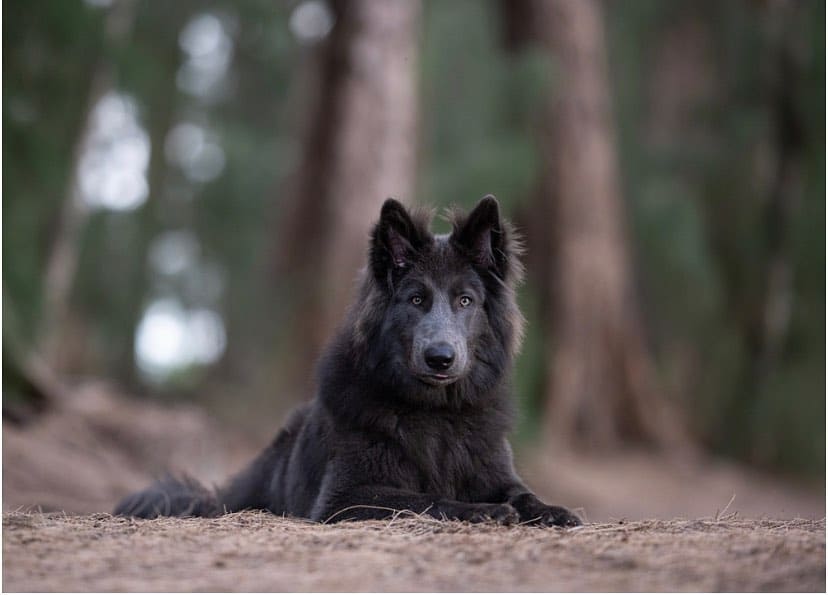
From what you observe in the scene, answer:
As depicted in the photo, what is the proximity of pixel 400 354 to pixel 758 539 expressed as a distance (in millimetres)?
2729

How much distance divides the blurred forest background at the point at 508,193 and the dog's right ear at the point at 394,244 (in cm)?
675

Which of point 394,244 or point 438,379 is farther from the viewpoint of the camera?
point 394,244

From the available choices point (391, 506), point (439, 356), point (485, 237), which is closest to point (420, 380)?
point (439, 356)

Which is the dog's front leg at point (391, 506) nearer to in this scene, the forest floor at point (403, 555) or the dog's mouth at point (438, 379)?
the forest floor at point (403, 555)

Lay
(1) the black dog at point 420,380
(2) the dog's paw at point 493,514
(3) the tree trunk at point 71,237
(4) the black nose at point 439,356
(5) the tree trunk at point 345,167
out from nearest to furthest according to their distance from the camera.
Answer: (2) the dog's paw at point 493,514, (4) the black nose at point 439,356, (1) the black dog at point 420,380, (3) the tree trunk at point 71,237, (5) the tree trunk at point 345,167

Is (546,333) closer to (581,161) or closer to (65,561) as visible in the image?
(581,161)

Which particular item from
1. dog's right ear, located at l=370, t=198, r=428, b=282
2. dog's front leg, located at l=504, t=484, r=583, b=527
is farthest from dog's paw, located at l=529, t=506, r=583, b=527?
dog's right ear, located at l=370, t=198, r=428, b=282

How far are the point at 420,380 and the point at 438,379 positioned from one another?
0.22 meters

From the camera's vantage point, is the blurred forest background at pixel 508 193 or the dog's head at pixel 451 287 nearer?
the dog's head at pixel 451 287

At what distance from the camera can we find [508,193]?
21219 mm

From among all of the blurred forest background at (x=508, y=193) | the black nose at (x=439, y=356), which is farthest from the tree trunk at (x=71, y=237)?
the black nose at (x=439, y=356)

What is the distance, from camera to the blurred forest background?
16.9 m

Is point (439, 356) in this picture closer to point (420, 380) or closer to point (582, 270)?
point (420, 380)

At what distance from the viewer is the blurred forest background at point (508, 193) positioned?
1686cm
